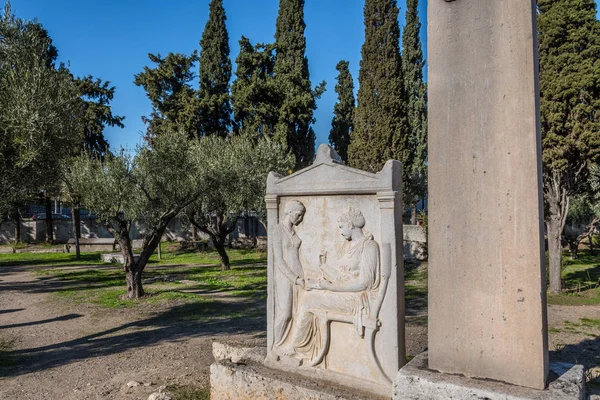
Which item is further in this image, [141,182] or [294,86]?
[294,86]

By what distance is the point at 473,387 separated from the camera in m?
2.69

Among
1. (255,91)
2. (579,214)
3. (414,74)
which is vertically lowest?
(579,214)

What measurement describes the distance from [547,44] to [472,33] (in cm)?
1101

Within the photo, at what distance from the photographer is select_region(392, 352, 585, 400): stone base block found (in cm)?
259

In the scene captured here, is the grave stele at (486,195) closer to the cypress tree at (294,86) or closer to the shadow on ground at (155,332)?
the shadow on ground at (155,332)

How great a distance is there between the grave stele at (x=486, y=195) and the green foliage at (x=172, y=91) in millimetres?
25294

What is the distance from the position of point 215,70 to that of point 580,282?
76.7ft

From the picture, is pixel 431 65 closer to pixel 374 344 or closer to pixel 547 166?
pixel 374 344

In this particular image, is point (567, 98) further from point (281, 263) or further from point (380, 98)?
point (281, 263)

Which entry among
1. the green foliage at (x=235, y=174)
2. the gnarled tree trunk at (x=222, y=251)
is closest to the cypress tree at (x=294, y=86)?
the green foliage at (x=235, y=174)

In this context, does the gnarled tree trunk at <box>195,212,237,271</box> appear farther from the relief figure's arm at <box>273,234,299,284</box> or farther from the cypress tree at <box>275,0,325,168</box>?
the relief figure's arm at <box>273,234,299,284</box>

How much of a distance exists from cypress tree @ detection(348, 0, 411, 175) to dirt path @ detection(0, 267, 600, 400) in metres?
11.0

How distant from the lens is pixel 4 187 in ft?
23.4

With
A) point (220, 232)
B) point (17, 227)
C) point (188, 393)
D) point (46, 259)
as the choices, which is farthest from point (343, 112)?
point (188, 393)
